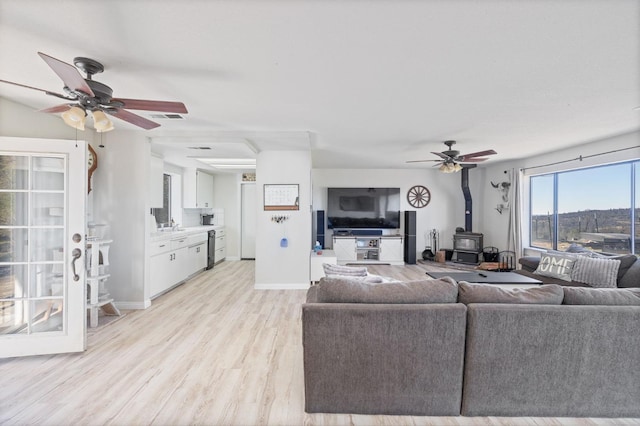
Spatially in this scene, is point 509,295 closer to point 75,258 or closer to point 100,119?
point 100,119

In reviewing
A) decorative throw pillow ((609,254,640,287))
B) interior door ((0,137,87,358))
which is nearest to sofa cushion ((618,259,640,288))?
decorative throw pillow ((609,254,640,287))

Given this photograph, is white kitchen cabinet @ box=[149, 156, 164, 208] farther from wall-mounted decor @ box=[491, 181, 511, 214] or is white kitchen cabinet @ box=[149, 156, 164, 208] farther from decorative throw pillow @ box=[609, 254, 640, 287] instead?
wall-mounted decor @ box=[491, 181, 511, 214]

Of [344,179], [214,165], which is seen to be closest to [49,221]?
[214,165]

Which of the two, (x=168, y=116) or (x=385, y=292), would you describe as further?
(x=168, y=116)

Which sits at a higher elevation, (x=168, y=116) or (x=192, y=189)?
(x=168, y=116)

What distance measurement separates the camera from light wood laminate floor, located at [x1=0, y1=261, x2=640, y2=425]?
179 centimetres

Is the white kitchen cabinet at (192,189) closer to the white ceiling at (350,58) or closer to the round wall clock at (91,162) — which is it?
the round wall clock at (91,162)

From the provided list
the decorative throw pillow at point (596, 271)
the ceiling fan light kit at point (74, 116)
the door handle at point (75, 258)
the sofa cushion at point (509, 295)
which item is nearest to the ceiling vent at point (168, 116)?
the ceiling fan light kit at point (74, 116)

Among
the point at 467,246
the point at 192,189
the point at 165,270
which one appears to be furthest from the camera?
the point at 467,246

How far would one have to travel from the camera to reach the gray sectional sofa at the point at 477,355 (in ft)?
5.65

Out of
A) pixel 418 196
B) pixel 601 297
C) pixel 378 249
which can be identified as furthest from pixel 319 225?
pixel 601 297

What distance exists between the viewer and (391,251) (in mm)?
6988

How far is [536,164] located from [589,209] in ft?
4.09

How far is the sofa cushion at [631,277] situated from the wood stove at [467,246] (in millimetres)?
3248
